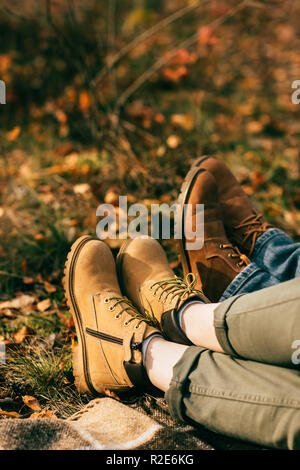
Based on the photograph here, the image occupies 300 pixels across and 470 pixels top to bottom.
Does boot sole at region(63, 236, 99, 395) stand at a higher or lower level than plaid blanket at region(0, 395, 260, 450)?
higher

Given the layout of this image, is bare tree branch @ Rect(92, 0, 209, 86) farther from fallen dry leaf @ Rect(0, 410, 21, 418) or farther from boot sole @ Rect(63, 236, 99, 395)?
fallen dry leaf @ Rect(0, 410, 21, 418)

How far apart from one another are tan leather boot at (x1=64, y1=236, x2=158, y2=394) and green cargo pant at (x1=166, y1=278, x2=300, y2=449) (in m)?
0.22

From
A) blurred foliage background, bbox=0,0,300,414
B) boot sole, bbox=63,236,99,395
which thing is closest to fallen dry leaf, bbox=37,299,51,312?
blurred foliage background, bbox=0,0,300,414

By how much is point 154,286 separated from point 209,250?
30 centimetres

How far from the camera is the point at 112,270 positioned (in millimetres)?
1837

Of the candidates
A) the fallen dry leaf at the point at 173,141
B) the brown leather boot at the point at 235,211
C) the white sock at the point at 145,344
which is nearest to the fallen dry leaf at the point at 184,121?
the fallen dry leaf at the point at 173,141

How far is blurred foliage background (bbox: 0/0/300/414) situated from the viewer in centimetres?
215

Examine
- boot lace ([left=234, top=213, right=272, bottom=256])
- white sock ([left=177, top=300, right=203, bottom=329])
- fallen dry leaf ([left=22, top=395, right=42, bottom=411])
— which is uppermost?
boot lace ([left=234, top=213, right=272, bottom=256])

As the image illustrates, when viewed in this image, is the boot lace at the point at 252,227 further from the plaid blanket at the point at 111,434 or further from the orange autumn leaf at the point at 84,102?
the orange autumn leaf at the point at 84,102

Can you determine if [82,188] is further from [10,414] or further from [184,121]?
[10,414]

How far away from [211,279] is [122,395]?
0.61m

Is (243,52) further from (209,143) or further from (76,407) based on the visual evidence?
(76,407)

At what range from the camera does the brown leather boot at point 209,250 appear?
1828mm
